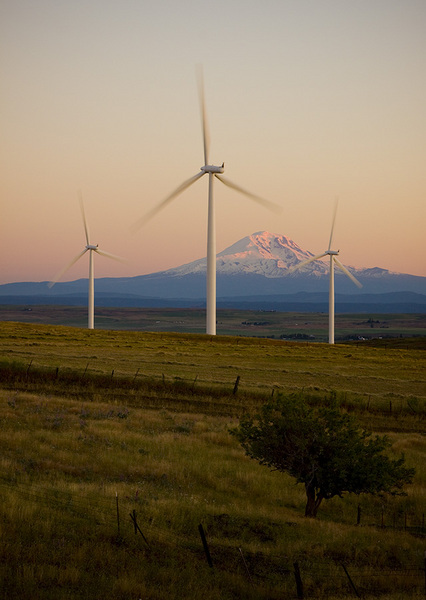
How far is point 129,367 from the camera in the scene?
5256cm

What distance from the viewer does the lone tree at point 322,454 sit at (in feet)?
72.6

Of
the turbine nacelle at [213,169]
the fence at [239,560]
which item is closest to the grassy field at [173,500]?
the fence at [239,560]

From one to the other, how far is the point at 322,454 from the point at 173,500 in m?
5.82

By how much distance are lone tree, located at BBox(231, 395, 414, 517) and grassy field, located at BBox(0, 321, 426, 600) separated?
1.40 meters

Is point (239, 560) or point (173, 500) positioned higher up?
point (173, 500)

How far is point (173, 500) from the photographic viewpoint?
2100 cm

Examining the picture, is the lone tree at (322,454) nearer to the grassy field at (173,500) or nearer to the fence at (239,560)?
the grassy field at (173,500)

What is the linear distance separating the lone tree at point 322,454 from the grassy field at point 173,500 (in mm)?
1404

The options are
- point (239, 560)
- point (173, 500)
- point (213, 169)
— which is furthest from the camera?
point (213, 169)

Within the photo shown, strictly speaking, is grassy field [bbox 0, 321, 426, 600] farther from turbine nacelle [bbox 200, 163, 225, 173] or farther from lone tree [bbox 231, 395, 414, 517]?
turbine nacelle [bbox 200, 163, 225, 173]

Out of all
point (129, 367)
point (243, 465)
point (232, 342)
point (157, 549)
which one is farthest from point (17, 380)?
point (232, 342)

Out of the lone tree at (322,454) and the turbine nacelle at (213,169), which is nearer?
the lone tree at (322,454)

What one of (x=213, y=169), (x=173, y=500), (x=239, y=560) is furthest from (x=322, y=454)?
(x=213, y=169)

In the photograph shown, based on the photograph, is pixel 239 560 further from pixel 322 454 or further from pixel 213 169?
pixel 213 169
